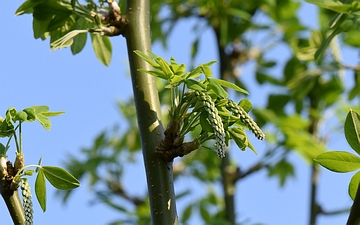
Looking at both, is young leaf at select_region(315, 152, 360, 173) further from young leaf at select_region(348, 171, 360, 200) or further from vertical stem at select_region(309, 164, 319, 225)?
vertical stem at select_region(309, 164, 319, 225)

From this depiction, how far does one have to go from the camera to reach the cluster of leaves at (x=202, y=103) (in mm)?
1152

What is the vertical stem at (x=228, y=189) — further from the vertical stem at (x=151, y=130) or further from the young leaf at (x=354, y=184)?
the young leaf at (x=354, y=184)

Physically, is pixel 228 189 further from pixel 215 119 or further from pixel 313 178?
pixel 215 119

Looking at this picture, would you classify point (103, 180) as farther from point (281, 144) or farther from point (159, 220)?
point (159, 220)

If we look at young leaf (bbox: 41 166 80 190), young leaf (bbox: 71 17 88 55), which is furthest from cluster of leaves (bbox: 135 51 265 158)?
young leaf (bbox: 71 17 88 55)

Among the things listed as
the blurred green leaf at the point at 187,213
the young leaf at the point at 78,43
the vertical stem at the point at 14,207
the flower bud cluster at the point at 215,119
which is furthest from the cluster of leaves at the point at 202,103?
the blurred green leaf at the point at 187,213

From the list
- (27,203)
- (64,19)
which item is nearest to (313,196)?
(64,19)

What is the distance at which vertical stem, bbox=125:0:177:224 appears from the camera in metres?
1.25

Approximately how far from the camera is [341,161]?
3.77ft

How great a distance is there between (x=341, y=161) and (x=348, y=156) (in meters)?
0.02

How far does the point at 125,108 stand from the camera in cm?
430

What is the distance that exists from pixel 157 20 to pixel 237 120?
93.2 inches

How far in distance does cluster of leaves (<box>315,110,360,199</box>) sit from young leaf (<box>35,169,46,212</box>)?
1.79 ft

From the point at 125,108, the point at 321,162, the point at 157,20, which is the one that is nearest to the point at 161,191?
the point at 321,162
